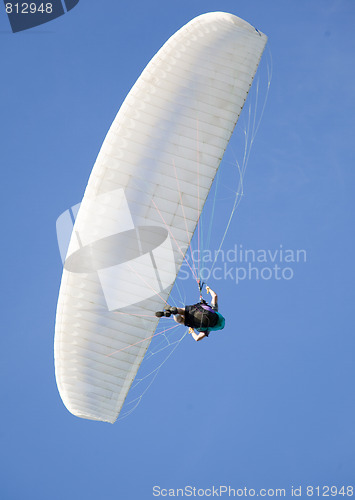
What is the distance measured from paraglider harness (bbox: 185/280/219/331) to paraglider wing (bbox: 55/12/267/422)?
35.0 inches

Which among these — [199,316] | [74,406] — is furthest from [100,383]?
[199,316]

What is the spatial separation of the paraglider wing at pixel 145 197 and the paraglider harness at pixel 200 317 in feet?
2.91

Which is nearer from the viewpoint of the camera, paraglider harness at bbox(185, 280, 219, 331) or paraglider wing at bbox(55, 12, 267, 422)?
paraglider harness at bbox(185, 280, 219, 331)

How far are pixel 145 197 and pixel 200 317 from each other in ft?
10.8

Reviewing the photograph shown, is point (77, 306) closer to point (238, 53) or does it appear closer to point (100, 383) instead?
point (100, 383)

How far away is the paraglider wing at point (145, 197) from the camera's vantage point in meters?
16.8

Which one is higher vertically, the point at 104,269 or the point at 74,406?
the point at 104,269

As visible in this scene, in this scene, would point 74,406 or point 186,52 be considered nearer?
point 186,52

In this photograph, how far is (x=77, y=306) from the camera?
17.1 metres

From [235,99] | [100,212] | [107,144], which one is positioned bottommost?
[100,212]

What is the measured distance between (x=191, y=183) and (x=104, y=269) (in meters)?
3.08

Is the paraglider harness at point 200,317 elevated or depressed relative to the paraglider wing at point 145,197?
depressed

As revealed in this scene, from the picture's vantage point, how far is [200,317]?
16.5 meters

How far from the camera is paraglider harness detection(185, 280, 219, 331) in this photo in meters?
16.6
